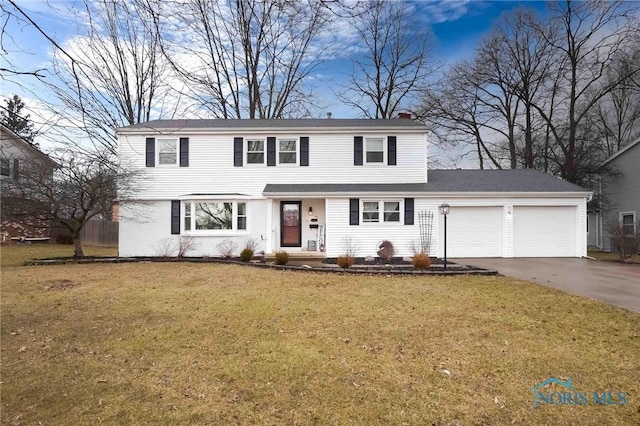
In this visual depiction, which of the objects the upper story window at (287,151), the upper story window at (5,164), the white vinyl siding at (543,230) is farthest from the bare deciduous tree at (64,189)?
the white vinyl siding at (543,230)

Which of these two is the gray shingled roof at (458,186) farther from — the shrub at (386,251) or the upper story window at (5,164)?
the upper story window at (5,164)

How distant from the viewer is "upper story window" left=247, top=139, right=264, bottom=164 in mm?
14703

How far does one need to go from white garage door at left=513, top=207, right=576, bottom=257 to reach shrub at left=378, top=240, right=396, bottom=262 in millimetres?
5287

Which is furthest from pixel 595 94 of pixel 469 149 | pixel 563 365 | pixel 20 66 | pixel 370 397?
pixel 20 66

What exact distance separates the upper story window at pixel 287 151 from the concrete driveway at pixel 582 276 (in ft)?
26.6

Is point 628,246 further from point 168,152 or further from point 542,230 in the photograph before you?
point 168,152

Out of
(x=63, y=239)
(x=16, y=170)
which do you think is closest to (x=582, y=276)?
(x=16, y=170)

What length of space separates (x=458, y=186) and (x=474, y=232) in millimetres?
2016

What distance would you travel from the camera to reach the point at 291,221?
1481cm

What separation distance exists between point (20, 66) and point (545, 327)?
7302mm

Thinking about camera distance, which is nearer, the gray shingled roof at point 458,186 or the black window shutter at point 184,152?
the gray shingled roof at point 458,186

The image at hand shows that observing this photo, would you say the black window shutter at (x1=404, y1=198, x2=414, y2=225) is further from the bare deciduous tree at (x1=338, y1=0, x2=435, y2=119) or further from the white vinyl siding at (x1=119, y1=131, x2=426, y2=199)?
the bare deciduous tree at (x1=338, y1=0, x2=435, y2=119)

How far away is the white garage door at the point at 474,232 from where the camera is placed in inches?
551

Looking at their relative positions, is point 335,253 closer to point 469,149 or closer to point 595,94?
point 469,149
